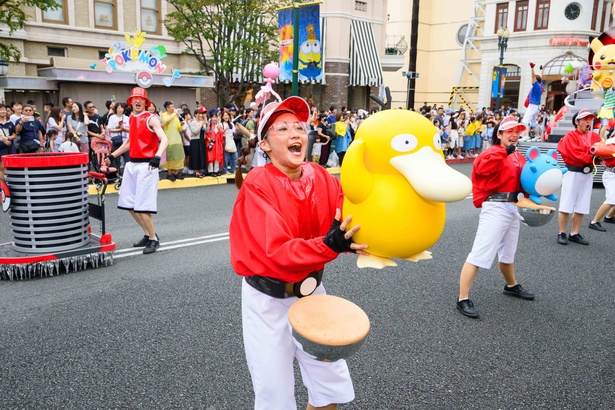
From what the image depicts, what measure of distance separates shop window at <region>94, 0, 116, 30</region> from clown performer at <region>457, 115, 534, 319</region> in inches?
891

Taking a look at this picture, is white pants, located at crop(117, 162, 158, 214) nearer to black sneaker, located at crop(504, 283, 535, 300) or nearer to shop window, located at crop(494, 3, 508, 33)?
black sneaker, located at crop(504, 283, 535, 300)

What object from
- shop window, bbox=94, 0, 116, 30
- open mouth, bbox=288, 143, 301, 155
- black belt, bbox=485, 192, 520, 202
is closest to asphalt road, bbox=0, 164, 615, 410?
black belt, bbox=485, 192, 520, 202

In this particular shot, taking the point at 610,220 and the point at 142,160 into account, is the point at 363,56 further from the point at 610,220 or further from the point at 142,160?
the point at 142,160

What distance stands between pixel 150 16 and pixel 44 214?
21.4 meters

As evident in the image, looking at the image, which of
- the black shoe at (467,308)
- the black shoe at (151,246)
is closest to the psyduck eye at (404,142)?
the black shoe at (467,308)

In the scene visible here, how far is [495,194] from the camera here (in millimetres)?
5066

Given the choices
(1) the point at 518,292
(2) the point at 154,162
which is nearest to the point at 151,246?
(2) the point at 154,162

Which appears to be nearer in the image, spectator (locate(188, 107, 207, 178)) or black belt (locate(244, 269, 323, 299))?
black belt (locate(244, 269, 323, 299))

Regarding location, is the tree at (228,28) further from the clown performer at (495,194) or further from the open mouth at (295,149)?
the open mouth at (295,149)

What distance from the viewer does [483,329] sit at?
4734 millimetres

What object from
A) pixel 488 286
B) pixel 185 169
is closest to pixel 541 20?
pixel 185 169

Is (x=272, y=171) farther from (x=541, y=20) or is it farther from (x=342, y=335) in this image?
(x=541, y=20)

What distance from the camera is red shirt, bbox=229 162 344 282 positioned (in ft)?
7.36

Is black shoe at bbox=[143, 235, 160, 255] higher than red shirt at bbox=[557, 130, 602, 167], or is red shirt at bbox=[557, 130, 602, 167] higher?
red shirt at bbox=[557, 130, 602, 167]
